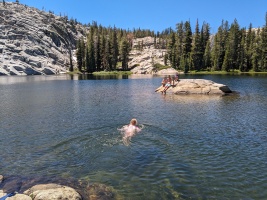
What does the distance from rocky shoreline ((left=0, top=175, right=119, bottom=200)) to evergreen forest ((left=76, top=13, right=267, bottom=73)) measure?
5303 inches

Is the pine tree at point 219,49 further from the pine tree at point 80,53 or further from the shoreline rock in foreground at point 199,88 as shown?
the shoreline rock in foreground at point 199,88

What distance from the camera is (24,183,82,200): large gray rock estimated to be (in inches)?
423

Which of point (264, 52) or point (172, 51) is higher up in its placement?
point (172, 51)

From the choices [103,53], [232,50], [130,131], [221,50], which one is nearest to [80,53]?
[103,53]

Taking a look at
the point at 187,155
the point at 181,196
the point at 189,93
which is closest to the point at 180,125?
the point at 187,155

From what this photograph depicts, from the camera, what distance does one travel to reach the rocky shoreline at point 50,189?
429 inches

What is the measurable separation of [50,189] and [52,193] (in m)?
0.50

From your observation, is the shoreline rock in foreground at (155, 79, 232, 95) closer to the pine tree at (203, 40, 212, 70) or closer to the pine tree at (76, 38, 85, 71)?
the pine tree at (203, 40, 212, 70)

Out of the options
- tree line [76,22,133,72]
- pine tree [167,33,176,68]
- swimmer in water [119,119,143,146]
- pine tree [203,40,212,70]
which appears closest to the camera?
swimmer in water [119,119,143,146]

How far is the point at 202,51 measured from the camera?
502ft

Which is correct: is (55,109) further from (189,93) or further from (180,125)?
(189,93)

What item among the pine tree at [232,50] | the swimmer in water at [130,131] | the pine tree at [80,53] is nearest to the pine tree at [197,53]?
the pine tree at [232,50]

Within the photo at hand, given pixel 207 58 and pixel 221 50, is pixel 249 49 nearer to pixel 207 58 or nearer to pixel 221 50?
pixel 221 50

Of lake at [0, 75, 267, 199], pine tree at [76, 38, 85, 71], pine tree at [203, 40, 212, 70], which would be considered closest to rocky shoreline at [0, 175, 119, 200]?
lake at [0, 75, 267, 199]
